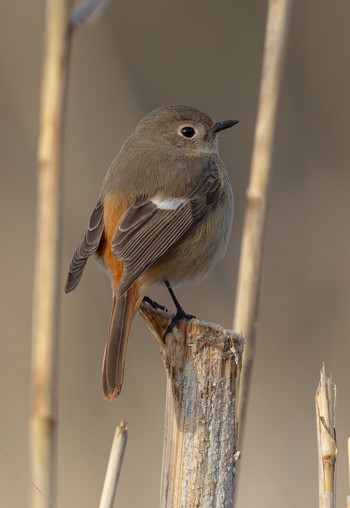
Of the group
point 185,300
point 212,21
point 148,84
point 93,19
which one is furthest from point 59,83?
point 212,21

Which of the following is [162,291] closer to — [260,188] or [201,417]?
[260,188]

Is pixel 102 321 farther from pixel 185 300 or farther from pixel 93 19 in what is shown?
pixel 93 19

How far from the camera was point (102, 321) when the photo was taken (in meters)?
4.50

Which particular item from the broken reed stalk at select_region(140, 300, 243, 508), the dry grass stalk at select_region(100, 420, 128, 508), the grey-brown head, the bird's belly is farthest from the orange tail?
the grey-brown head

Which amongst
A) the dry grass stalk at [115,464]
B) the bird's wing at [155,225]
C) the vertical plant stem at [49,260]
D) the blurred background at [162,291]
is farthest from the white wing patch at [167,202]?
the dry grass stalk at [115,464]

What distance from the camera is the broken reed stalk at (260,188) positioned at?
274 cm

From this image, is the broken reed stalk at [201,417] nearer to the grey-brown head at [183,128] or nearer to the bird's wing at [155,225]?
the bird's wing at [155,225]

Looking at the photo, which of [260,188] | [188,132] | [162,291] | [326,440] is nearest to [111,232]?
[260,188]

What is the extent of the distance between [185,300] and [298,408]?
1022mm

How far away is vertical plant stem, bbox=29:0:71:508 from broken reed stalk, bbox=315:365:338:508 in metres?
0.62

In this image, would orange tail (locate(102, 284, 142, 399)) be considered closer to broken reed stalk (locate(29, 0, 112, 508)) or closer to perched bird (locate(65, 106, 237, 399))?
perched bird (locate(65, 106, 237, 399))

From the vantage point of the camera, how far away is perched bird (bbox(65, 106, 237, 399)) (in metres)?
2.96

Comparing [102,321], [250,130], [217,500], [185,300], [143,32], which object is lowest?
[217,500]

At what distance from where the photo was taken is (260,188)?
109 inches
